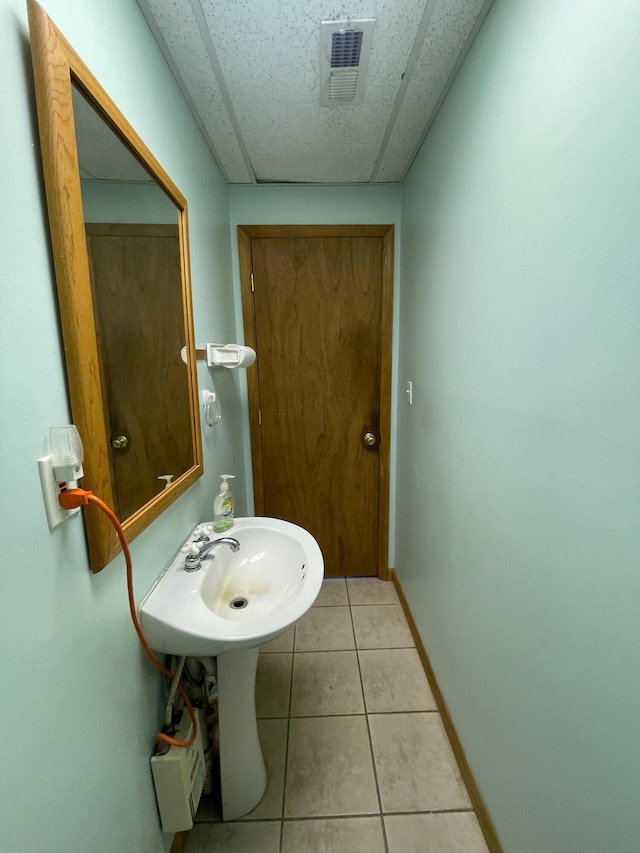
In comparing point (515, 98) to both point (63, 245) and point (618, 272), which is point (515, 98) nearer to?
point (618, 272)

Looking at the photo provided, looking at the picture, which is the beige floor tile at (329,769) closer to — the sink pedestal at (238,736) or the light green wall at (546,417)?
the sink pedestal at (238,736)

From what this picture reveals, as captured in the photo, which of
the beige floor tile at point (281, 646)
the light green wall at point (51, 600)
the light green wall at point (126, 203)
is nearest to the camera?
the light green wall at point (51, 600)

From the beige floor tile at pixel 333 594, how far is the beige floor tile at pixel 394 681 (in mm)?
386

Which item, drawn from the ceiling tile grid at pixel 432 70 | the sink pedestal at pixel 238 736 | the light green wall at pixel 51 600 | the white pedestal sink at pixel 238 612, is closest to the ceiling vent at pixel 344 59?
the ceiling tile grid at pixel 432 70

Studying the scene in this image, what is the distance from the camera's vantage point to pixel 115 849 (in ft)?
2.27

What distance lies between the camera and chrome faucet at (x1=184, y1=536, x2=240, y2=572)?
1.00 m

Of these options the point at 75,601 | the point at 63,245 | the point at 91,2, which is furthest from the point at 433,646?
the point at 91,2

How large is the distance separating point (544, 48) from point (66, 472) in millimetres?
1250

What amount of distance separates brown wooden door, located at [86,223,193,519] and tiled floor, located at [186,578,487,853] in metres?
1.13

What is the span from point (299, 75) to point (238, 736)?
2.15 m

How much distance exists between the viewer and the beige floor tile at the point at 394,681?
141cm

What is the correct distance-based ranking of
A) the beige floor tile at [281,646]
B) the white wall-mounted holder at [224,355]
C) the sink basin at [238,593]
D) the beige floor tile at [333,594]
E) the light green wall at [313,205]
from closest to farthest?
1. the sink basin at [238,593]
2. the white wall-mounted holder at [224,355]
3. the beige floor tile at [281,646]
4. the light green wall at [313,205]
5. the beige floor tile at [333,594]

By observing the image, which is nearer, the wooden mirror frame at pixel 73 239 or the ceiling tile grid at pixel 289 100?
the wooden mirror frame at pixel 73 239

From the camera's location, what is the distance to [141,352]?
0.90 metres
